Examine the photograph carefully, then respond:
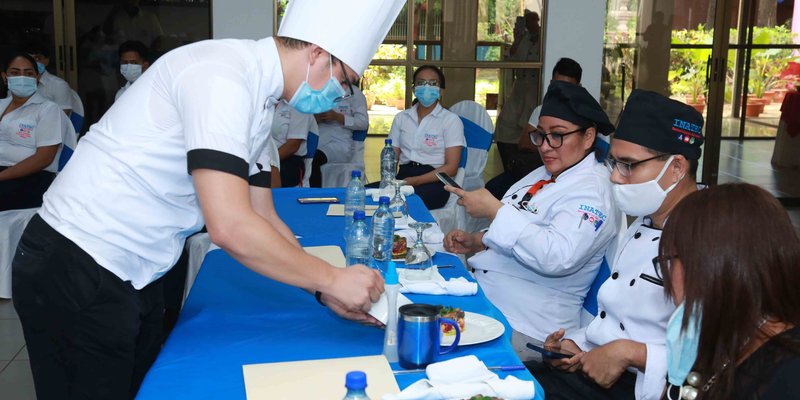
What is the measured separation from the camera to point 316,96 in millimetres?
Answer: 1900

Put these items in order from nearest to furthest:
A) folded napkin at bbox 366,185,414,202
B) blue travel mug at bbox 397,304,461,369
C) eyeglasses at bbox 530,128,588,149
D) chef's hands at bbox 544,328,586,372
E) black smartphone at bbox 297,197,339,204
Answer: blue travel mug at bbox 397,304,461,369 < chef's hands at bbox 544,328,586,372 < eyeglasses at bbox 530,128,588,149 < black smartphone at bbox 297,197,339,204 < folded napkin at bbox 366,185,414,202

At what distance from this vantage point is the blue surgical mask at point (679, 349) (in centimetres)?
150

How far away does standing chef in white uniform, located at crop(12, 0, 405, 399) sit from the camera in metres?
1.66

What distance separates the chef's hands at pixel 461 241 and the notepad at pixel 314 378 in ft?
3.87

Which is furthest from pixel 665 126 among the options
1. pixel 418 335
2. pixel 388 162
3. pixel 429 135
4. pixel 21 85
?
pixel 21 85

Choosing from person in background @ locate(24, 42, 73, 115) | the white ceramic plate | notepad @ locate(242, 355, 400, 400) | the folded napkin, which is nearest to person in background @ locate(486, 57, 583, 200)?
the folded napkin

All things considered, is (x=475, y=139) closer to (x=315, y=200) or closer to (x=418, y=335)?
(x=315, y=200)

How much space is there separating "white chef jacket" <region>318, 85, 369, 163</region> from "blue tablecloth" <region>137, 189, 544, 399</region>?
12.4 feet

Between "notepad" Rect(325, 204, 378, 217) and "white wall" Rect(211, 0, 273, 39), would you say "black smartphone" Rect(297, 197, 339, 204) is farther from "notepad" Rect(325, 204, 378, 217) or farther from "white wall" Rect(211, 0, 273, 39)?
"white wall" Rect(211, 0, 273, 39)

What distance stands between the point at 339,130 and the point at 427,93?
1.00 meters

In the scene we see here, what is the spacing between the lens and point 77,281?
5.92 feet

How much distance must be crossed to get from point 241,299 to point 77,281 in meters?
0.51

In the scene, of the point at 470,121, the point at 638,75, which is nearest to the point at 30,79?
the point at 470,121

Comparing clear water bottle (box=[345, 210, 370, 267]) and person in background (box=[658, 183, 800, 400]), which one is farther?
clear water bottle (box=[345, 210, 370, 267])
